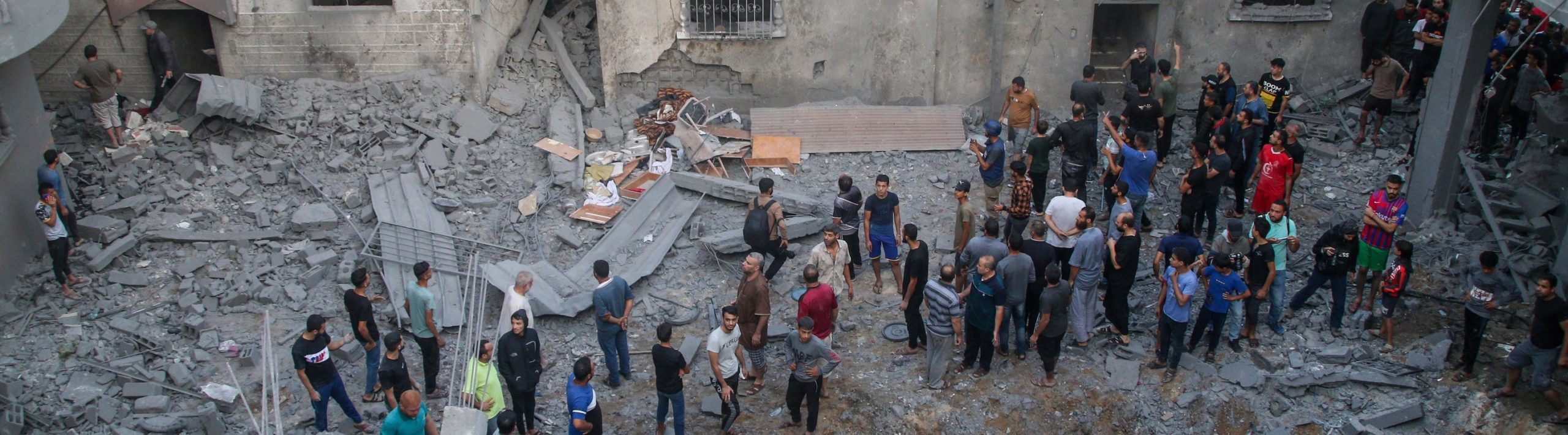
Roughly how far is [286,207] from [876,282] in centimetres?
639

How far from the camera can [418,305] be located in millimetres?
8469

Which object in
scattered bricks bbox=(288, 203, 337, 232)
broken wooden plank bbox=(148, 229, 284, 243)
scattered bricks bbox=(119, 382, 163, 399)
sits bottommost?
scattered bricks bbox=(119, 382, 163, 399)

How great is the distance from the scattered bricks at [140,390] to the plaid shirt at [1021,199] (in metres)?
7.79

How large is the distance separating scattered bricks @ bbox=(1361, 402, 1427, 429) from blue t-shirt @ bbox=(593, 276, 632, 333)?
241 inches

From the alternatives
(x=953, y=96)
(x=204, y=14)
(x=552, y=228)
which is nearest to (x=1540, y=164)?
(x=953, y=96)

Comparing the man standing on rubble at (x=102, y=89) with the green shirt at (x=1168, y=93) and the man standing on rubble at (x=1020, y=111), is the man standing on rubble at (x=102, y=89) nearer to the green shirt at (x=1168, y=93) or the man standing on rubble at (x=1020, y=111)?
the man standing on rubble at (x=1020, y=111)

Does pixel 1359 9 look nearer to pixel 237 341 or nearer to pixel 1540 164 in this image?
pixel 1540 164

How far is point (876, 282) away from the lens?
34.8 ft

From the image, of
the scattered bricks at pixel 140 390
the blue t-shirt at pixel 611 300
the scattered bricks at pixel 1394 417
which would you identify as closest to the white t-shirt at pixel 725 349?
the blue t-shirt at pixel 611 300

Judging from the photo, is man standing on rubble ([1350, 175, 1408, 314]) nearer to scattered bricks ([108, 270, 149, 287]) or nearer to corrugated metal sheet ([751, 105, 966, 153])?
corrugated metal sheet ([751, 105, 966, 153])

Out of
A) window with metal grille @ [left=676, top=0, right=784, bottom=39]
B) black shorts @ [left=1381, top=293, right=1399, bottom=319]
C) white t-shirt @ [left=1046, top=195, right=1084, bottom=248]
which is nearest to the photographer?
black shorts @ [left=1381, top=293, right=1399, bottom=319]

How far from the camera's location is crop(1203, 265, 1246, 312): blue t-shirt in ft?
29.0

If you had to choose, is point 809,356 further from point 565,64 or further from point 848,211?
point 565,64

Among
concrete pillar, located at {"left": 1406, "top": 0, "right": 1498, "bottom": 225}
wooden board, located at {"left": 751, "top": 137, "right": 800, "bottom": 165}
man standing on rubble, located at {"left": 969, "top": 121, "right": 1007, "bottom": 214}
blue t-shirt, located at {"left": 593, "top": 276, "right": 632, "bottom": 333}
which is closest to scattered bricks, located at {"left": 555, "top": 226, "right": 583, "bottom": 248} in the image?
blue t-shirt, located at {"left": 593, "top": 276, "right": 632, "bottom": 333}
